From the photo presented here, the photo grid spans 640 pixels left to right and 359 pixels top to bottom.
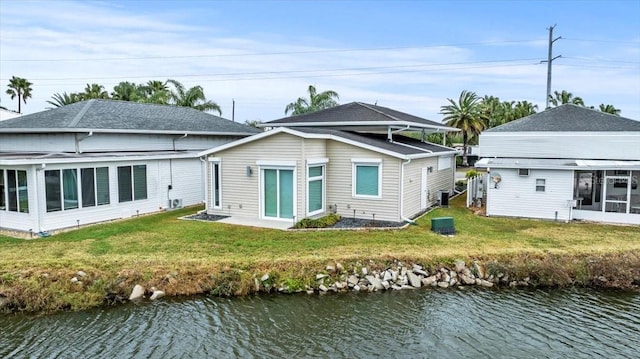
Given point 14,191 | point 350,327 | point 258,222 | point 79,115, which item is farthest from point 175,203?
point 350,327

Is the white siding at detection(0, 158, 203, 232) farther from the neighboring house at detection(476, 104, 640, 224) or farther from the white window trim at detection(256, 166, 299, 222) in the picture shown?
the neighboring house at detection(476, 104, 640, 224)

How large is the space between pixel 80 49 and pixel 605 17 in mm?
29275

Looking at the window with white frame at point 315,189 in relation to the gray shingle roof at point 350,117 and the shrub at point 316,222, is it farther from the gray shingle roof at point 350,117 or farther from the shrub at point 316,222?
the gray shingle roof at point 350,117

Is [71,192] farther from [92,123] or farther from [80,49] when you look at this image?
[80,49]

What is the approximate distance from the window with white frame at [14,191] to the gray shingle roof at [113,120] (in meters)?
2.33

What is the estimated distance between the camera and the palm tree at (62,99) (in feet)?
106

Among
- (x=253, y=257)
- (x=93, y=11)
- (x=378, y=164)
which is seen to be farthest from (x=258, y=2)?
(x=253, y=257)

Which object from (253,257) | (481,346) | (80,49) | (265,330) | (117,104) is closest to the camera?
(481,346)

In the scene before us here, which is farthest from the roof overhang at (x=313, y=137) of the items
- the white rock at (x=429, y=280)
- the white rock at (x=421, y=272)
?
the white rock at (x=429, y=280)

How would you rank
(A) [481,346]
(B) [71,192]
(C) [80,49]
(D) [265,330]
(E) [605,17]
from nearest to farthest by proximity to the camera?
1. (A) [481,346]
2. (D) [265,330]
3. (B) [71,192]
4. (E) [605,17]
5. (C) [80,49]

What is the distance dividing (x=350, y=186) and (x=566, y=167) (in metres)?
7.55

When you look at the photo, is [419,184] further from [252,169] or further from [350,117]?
[252,169]

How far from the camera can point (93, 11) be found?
855 inches

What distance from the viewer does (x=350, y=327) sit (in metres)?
8.66
